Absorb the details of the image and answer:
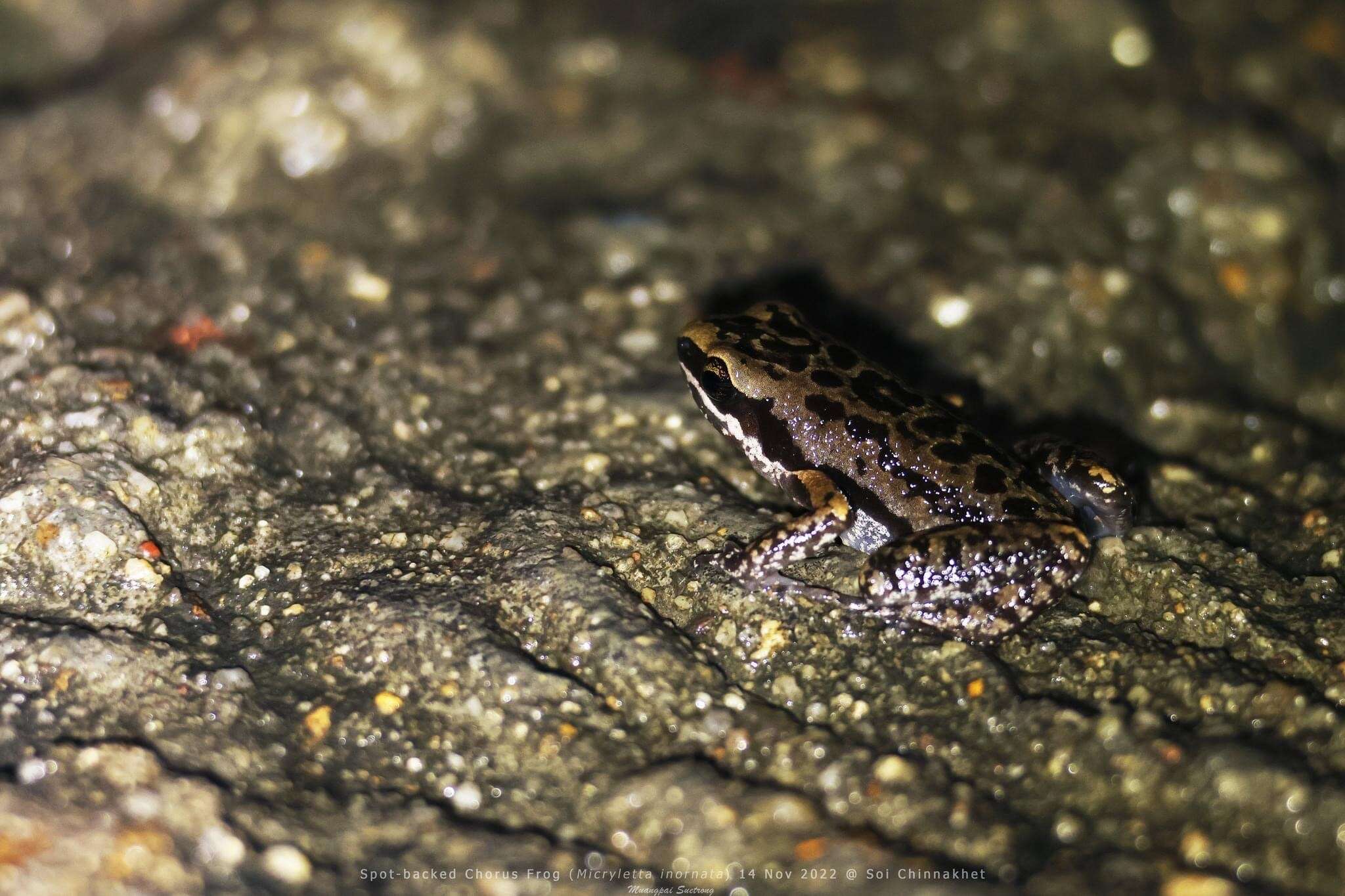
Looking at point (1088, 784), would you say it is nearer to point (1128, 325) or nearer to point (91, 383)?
point (1128, 325)

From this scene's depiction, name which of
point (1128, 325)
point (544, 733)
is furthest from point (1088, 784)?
point (1128, 325)

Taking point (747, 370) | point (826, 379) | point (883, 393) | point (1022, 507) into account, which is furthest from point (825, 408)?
point (1022, 507)

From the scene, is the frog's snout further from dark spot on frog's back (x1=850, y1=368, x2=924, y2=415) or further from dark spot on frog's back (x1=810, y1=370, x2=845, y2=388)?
dark spot on frog's back (x1=850, y1=368, x2=924, y2=415)

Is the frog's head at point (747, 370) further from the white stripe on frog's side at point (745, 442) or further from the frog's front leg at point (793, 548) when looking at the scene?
the frog's front leg at point (793, 548)

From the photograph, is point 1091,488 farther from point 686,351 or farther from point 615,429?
point 615,429

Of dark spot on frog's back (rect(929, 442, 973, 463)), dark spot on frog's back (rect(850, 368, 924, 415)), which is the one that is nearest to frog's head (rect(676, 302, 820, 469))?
dark spot on frog's back (rect(850, 368, 924, 415))

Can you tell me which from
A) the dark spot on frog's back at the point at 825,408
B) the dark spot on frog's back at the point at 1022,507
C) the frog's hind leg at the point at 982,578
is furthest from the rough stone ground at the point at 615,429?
the dark spot on frog's back at the point at 825,408
